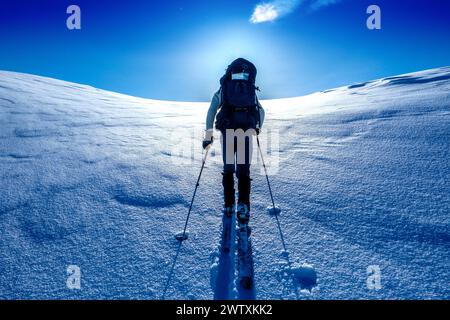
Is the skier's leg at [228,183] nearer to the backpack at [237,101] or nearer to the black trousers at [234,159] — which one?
the black trousers at [234,159]

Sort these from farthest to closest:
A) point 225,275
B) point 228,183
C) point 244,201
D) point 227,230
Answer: point 228,183, point 244,201, point 227,230, point 225,275

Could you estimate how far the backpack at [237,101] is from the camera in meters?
→ 3.35

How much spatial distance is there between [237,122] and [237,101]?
0.94 ft

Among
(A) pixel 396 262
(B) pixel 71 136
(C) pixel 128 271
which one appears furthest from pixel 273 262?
(B) pixel 71 136

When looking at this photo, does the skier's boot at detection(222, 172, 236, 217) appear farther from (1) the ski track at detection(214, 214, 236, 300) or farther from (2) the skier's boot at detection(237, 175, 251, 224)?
(1) the ski track at detection(214, 214, 236, 300)

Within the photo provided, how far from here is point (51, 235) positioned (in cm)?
291

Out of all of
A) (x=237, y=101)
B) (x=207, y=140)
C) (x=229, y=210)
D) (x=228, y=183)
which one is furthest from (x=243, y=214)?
(x=237, y=101)

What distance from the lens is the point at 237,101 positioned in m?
3.34

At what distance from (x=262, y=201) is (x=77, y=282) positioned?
98.5 inches

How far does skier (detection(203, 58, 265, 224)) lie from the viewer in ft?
11.0

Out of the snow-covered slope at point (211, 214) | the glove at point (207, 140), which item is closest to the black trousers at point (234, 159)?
the glove at point (207, 140)

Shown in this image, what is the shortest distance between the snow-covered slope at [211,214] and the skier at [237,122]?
50 centimetres

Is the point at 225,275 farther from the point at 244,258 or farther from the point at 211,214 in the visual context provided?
the point at 211,214
